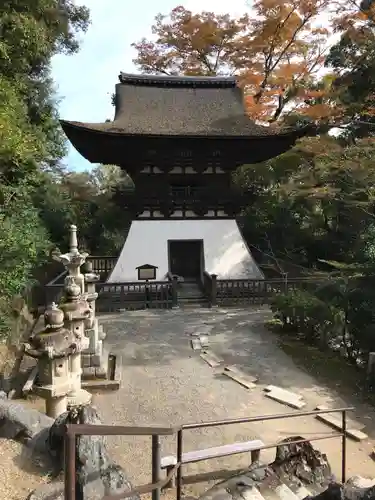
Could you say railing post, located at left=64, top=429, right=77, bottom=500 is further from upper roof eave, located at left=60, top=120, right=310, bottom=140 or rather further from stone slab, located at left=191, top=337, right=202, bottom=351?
upper roof eave, located at left=60, top=120, right=310, bottom=140

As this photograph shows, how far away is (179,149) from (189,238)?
12.3 feet

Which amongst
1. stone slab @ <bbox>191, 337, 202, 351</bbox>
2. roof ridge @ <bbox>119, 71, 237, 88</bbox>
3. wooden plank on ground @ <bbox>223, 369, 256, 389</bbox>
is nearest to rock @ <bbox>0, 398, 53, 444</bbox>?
wooden plank on ground @ <bbox>223, 369, 256, 389</bbox>

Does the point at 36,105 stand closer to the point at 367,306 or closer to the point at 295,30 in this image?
the point at 367,306

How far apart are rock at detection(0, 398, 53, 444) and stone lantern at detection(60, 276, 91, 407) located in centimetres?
114

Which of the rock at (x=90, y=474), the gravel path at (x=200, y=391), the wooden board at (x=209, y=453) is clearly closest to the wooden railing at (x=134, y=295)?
the gravel path at (x=200, y=391)

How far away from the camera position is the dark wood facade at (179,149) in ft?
51.3

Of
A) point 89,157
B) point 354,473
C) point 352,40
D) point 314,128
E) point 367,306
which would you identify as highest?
point 352,40

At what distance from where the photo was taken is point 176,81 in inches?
757

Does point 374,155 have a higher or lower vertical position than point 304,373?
higher

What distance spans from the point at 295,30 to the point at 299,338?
19932 millimetres

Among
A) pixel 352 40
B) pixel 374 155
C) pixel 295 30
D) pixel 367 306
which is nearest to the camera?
pixel 367 306

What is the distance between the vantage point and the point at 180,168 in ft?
56.2

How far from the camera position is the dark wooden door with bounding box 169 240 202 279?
17531mm

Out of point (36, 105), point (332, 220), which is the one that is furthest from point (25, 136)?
point (332, 220)
